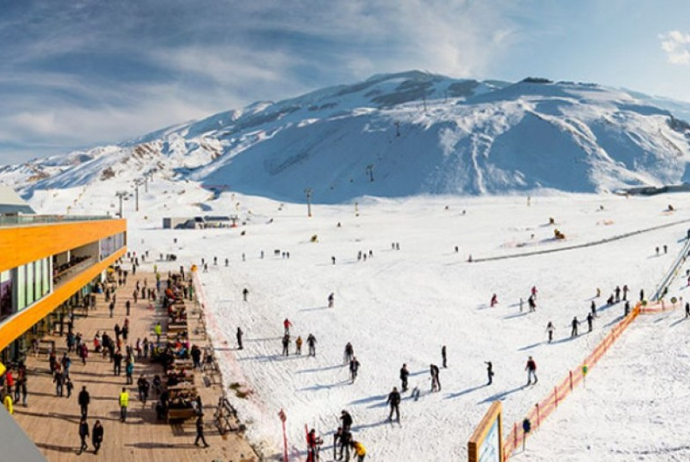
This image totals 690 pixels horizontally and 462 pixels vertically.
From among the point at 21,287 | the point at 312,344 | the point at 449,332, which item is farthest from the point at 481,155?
the point at 21,287

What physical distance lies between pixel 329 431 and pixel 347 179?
135612 mm

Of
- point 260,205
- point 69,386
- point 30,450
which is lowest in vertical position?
point 69,386

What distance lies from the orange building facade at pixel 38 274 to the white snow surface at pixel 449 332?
791 centimetres

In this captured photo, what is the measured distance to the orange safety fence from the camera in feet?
52.1

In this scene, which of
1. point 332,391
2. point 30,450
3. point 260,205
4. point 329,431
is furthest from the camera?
point 260,205

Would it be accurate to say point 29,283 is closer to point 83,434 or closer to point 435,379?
point 83,434

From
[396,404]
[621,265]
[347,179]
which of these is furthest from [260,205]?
[396,404]

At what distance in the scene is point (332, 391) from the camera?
20953 millimetres

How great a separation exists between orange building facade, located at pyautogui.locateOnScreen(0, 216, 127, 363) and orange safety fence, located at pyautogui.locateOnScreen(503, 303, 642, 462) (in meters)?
15.7

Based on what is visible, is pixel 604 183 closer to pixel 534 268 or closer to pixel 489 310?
pixel 534 268

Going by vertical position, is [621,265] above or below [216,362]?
above

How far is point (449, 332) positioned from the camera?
2905 cm

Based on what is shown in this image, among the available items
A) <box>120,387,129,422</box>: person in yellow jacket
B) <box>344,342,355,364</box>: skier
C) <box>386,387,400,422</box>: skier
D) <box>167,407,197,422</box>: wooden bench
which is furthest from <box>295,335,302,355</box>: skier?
<box>120,387,129,422</box>: person in yellow jacket

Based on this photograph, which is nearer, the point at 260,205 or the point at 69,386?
the point at 69,386
